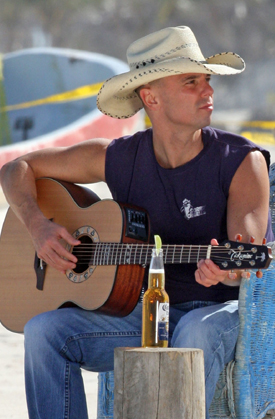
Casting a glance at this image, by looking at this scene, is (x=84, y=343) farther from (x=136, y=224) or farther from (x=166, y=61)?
(x=166, y=61)

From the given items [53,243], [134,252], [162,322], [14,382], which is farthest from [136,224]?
[14,382]

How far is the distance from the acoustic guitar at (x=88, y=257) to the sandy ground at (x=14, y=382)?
58 centimetres

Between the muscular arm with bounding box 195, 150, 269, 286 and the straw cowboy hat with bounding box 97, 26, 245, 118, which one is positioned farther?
the straw cowboy hat with bounding box 97, 26, 245, 118

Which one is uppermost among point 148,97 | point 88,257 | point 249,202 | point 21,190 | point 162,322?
point 148,97

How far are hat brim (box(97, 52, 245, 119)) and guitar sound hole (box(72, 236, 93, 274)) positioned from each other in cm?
69

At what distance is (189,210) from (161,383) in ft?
3.02

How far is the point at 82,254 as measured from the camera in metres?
3.12

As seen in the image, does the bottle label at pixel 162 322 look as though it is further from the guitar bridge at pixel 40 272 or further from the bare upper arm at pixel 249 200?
the guitar bridge at pixel 40 272

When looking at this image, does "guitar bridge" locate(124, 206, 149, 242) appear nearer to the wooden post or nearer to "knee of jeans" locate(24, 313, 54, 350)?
"knee of jeans" locate(24, 313, 54, 350)

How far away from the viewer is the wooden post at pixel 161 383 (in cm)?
228

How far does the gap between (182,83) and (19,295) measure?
4.08 feet

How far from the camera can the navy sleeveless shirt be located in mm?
2965

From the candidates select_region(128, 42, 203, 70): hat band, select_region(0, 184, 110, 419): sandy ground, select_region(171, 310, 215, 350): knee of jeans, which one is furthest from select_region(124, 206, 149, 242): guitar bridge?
select_region(0, 184, 110, 419): sandy ground

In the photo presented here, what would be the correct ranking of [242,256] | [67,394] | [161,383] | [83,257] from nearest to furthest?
[161,383], [242,256], [67,394], [83,257]
